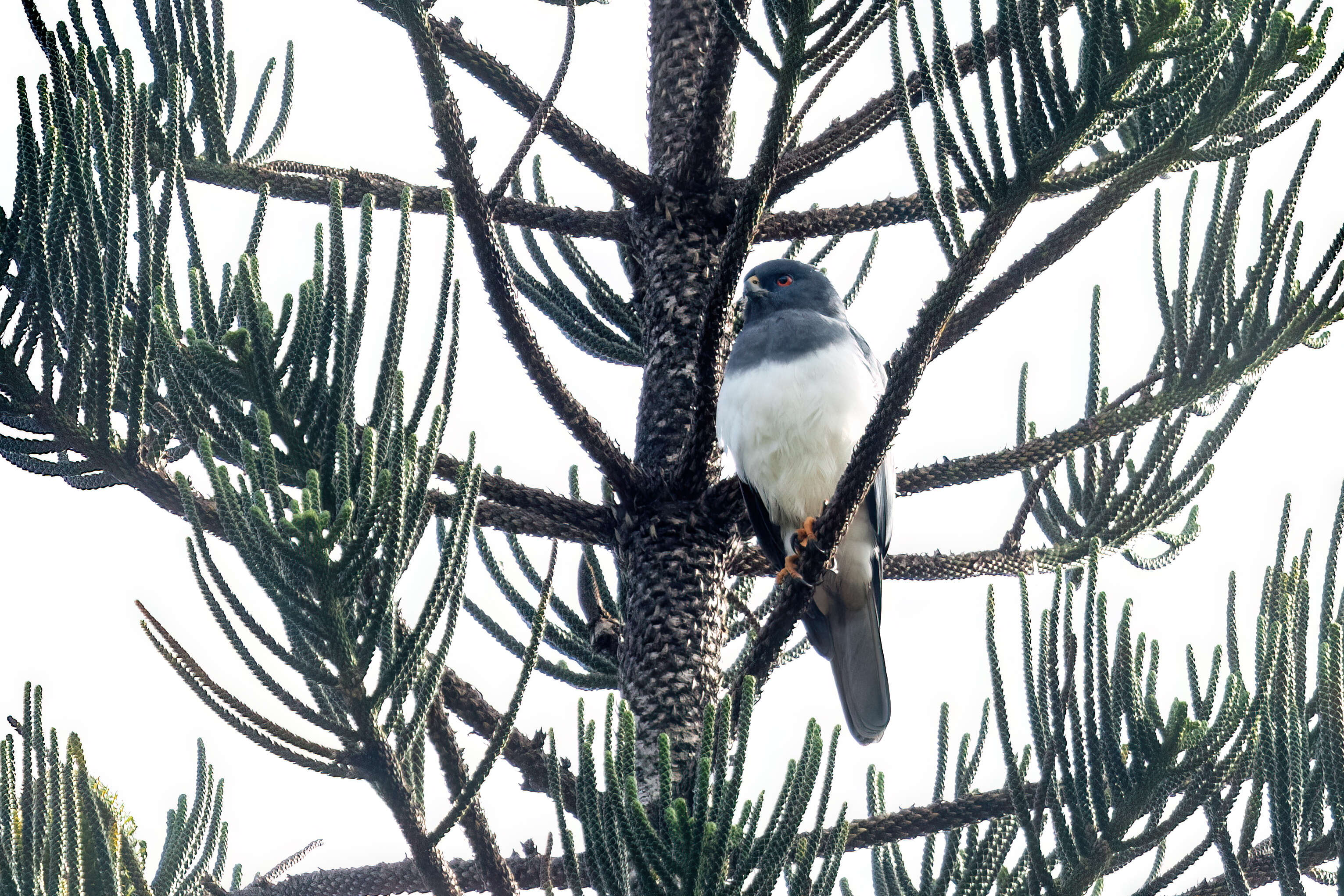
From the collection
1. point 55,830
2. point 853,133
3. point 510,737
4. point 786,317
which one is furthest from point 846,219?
point 55,830

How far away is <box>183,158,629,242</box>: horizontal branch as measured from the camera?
12.5 feet

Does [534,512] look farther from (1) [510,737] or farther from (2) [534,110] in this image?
(2) [534,110]

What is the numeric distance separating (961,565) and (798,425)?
737mm

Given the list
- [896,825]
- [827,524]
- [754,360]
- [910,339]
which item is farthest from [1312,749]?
[754,360]

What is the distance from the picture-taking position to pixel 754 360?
4.40 meters

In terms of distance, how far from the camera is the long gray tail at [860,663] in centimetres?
→ 412

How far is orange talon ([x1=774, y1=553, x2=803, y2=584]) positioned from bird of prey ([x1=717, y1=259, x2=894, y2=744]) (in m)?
0.32

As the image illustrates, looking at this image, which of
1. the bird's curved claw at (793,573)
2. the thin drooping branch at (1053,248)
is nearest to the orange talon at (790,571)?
the bird's curved claw at (793,573)

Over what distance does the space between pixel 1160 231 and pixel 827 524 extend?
63.7 inches

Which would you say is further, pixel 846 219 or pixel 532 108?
pixel 846 219

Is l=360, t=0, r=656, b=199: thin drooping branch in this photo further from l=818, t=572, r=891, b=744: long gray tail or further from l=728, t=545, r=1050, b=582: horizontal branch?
l=818, t=572, r=891, b=744: long gray tail

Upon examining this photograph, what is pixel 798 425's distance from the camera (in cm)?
425

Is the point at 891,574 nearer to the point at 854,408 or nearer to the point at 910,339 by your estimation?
the point at 854,408

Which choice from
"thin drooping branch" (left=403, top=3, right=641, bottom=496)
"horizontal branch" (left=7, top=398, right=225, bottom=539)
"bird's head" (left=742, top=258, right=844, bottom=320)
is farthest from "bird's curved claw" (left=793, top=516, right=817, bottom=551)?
"horizontal branch" (left=7, top=398, right=225, bottom=539)
